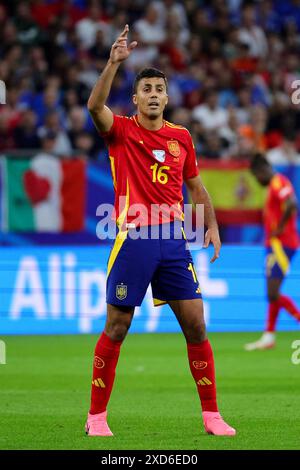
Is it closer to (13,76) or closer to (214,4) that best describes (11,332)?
(13,76)

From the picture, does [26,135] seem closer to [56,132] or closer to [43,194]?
[56,132]

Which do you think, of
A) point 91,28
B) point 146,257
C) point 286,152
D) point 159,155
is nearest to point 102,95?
point 159,155

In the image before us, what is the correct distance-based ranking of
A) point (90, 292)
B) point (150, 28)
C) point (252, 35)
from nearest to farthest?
point (90, 292)
point (150, 28)
point (252, 35)

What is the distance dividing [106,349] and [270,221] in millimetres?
7067

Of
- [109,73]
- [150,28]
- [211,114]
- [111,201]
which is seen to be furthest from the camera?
[150,28]

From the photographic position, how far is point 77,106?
18.6m

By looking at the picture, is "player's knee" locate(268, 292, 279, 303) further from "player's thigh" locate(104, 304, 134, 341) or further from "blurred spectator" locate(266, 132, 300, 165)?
"player's thigh" locate(104, 304, 134, 341)

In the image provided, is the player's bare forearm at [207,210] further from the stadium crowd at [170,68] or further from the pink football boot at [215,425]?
the stadium crowd at [170,68]

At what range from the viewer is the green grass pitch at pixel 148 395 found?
298 inches

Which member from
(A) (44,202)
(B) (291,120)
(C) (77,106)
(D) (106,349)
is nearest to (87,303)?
(A) (44,202)

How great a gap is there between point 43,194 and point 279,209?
160 inches

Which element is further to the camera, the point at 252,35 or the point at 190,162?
the point at 252,35

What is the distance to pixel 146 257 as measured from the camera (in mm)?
7801
